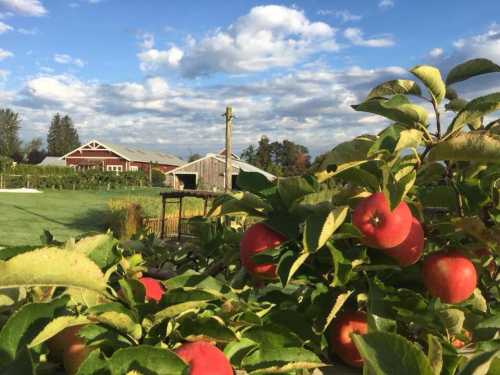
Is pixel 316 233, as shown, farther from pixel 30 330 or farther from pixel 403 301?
pixel 30 330

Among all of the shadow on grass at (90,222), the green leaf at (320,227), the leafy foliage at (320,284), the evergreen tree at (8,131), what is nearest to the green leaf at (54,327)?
the leafy foliage at (320,284)

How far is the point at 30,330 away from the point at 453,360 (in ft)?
1.85

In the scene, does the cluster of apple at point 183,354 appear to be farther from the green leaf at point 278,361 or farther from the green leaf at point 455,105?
the green leaf at point 455,105

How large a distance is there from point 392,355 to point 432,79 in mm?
624

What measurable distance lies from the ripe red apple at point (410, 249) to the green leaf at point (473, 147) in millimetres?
137

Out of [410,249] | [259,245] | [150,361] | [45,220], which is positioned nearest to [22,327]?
[150,361]

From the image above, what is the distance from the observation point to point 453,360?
687 millimetres

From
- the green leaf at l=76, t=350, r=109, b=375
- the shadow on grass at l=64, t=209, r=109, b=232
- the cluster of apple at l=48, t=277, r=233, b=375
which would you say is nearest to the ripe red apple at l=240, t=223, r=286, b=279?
the cluster of apple at l=48, t=277, r=233, b=375

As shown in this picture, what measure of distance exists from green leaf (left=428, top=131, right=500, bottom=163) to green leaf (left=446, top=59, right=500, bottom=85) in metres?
0.22

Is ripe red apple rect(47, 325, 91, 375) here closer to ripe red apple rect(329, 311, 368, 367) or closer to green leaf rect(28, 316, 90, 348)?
green leaf rect(28, 316, 90, 348)

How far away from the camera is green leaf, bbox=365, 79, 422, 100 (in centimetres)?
107

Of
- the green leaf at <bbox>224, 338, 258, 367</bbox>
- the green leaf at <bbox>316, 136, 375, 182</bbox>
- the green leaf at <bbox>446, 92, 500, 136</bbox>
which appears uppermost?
the green leaf at <bbox>446, 92, 500, 136</bbox>

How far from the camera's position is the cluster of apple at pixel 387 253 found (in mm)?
823

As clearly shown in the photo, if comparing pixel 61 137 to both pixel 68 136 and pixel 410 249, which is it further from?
pixel 410 249
